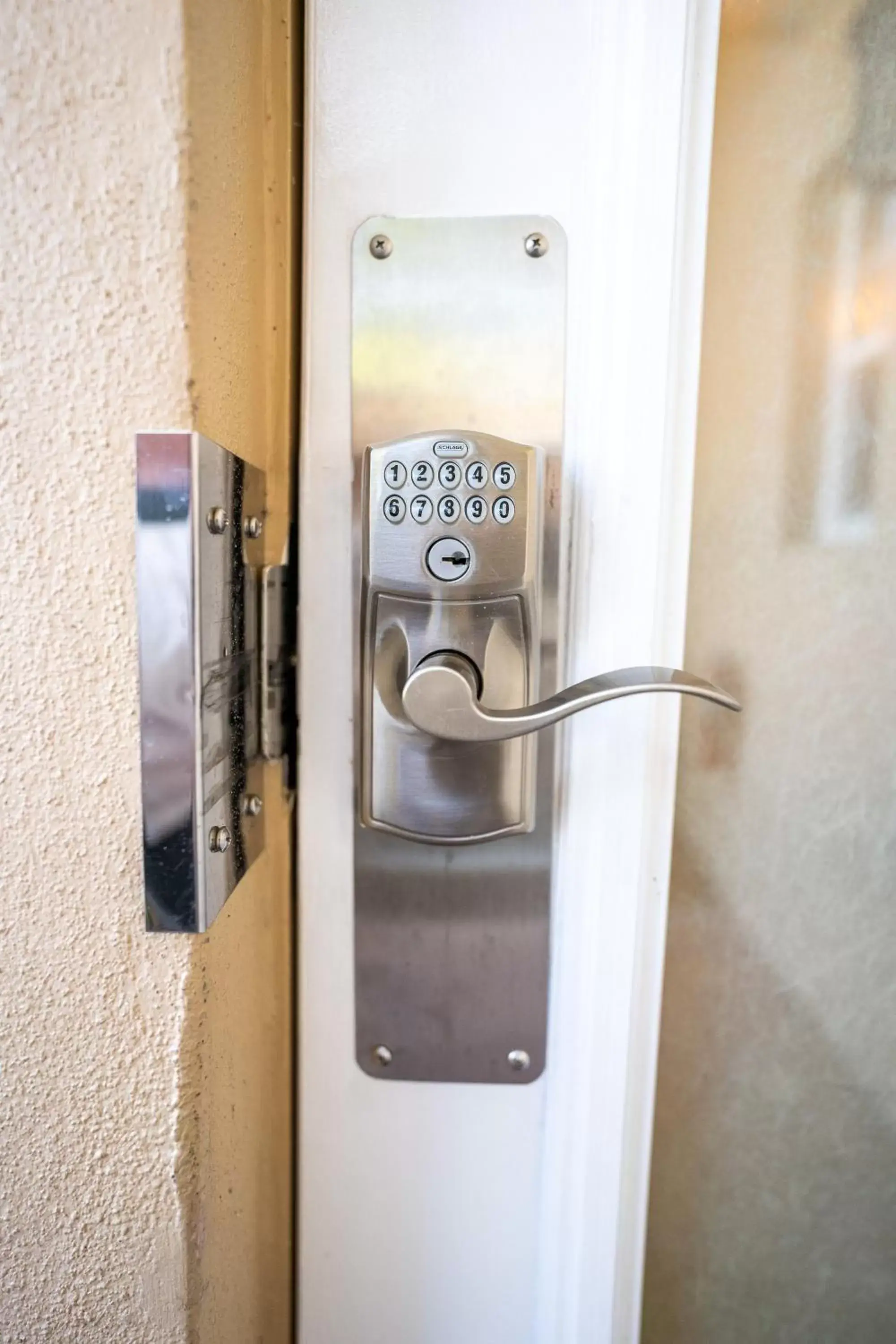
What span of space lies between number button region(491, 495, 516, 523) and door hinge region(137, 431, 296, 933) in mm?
102

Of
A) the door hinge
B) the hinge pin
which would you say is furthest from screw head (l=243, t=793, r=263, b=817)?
the hinge pin

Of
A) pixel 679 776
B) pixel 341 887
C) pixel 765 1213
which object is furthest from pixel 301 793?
pixel 765 1213

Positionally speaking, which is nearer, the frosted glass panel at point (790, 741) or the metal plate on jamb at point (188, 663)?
the metal plate on jamb at point (188, 663)

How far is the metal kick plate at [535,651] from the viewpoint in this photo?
0.29 metres

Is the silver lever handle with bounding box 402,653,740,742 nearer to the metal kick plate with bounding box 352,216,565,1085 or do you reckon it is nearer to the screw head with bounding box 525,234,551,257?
the metal kick plate with bounding box 352,216,565,1085

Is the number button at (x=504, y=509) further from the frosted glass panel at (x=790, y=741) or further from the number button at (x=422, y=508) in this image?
the frosted glass panel at (x=790, y=741)

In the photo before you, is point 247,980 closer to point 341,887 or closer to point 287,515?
point 341,887

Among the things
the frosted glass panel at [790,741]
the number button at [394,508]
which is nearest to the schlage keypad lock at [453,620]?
the number button at [394,508]

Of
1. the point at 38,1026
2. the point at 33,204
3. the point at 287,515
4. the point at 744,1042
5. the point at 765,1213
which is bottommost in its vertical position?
the point at 765,1213

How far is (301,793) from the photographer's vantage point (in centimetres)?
33

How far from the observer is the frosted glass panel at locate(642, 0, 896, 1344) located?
0.34m

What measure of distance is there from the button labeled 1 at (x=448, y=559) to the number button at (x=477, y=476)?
0.02 metres

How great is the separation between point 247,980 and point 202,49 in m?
0.37

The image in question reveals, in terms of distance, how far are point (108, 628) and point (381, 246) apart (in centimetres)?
21
